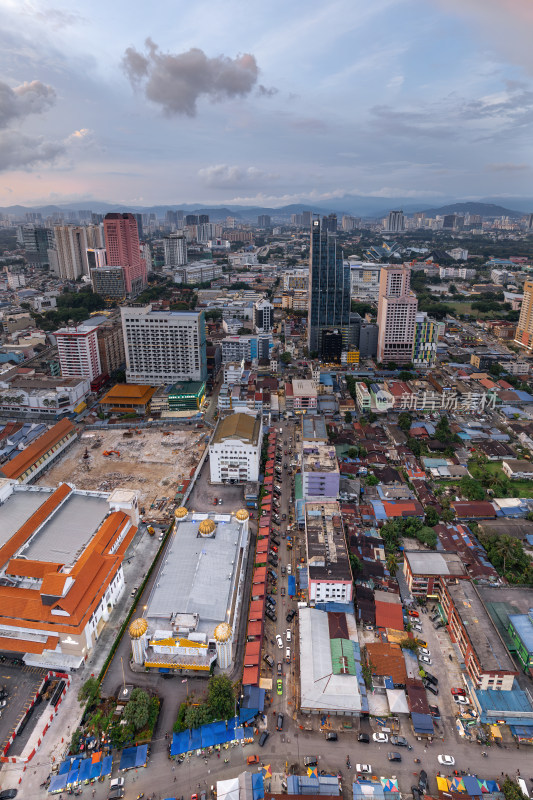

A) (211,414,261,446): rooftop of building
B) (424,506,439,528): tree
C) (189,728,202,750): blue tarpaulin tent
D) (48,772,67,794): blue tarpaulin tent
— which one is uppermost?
(211,414,261,446): rooftop of building

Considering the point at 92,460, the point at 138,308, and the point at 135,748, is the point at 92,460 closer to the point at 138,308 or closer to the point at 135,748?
the point at 138,308

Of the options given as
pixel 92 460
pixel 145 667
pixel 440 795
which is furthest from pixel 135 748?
pixel 92 460

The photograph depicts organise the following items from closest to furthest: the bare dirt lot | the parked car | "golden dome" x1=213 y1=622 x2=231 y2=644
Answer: the parked car
"golden dome" x1=213 y1=622 x2=231 y2=644
the bare dirt lot

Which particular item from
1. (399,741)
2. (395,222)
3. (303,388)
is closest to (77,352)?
(303,388)

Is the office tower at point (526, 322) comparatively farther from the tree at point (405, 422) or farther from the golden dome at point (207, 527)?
the golden dome at point (207, 527)

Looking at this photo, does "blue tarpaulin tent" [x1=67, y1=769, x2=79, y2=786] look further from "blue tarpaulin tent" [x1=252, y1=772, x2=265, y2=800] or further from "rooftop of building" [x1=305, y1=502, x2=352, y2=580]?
"rooftop of building" [x1=305, y1=502, x2=352, y2=580]

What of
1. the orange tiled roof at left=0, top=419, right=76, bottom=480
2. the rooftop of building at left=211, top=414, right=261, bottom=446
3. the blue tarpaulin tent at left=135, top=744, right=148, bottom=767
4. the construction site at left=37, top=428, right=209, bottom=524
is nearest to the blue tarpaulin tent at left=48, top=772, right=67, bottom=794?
the blue tarpaulin tent at left=135, top=744, right=148, bottom=767
